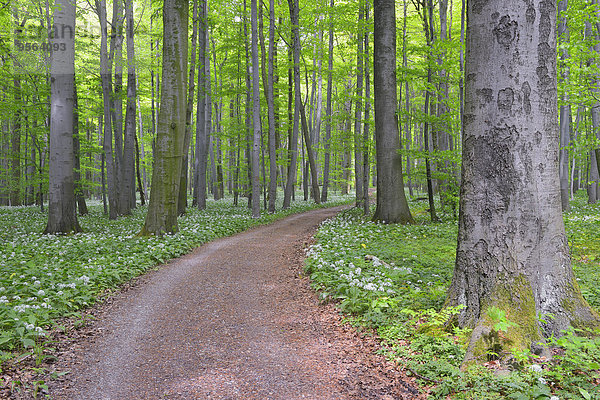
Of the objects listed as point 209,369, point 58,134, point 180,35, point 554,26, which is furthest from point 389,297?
point 58,134

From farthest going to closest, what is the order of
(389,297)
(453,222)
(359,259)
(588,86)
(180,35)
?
(453,222) < (180,35) < (588,86) < (359,259) < (389,297)

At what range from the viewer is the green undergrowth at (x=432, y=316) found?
2.82 m

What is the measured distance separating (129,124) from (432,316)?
17.3 m

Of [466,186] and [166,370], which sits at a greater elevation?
[466,186]

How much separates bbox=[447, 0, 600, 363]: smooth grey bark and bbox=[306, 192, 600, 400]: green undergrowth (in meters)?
0.33

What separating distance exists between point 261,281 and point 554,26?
5.93 metres

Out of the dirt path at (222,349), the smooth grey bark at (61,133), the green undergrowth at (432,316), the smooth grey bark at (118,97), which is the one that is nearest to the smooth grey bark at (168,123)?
the smooth grey bark at (61,133)

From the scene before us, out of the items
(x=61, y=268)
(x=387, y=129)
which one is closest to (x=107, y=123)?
(x=61, y=268)

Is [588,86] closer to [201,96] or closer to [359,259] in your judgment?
[359,259]

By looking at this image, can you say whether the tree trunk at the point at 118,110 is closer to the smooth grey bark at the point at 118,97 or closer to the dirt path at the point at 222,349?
the smooth grey bark at the point at 118,97

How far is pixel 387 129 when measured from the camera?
12.0 m

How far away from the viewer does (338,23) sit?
59.7 ft

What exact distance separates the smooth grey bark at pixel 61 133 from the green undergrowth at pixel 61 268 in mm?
802

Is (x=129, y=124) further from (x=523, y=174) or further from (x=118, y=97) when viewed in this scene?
(x=523, y=174)
